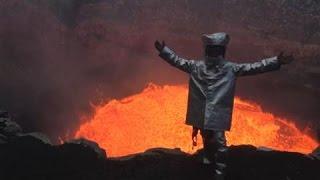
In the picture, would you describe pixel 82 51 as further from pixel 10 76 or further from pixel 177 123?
pixel 177 123

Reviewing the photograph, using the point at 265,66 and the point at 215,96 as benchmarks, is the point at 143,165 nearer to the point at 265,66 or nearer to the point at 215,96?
the point at 215,96

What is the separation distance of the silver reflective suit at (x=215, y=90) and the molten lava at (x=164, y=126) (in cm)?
385

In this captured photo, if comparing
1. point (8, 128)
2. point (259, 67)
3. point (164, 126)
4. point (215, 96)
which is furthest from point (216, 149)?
point (8, 128)

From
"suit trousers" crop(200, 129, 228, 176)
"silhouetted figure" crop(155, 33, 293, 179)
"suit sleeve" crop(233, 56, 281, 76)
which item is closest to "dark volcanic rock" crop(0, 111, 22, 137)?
"silhouetted figure" crop(155, 33, 293, 179)

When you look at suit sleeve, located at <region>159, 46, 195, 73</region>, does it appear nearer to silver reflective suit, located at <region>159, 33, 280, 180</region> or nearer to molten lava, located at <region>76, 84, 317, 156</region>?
silver reflective suit, located at <region>159, 33, 280, 180</region>

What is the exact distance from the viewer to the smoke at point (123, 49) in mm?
12828

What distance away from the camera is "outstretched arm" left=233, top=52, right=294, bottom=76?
789 cm

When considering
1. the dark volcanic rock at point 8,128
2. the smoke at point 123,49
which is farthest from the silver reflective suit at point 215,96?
the smoke at point 123,49

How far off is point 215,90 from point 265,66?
2.92 ft

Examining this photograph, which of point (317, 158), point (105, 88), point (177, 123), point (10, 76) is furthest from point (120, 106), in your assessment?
point (317, 158)

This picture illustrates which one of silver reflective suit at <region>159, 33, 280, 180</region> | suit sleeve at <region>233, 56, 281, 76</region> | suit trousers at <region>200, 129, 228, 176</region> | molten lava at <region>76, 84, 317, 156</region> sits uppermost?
suit sleeve at <region>233, 56, 281, 76</region>

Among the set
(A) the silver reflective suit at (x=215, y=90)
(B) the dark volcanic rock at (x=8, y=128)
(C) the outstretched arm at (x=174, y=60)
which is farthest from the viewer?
(B) the dark volcanic rock at (x=8, y=128)

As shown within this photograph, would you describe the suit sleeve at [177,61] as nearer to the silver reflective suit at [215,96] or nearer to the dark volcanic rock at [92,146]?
the silver reflective suit at [215,96]

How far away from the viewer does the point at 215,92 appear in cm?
810
